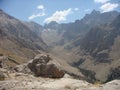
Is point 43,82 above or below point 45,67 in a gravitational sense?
below

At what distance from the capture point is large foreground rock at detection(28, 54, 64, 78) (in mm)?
30969

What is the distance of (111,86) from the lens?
20.3 metres

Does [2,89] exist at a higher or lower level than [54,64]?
lower

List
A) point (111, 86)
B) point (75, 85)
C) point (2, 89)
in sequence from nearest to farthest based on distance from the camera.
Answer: point (111, 86) → point (2, 89) → point (75, 85)

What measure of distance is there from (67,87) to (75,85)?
146cm

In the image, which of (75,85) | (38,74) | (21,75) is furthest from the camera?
(38,74)

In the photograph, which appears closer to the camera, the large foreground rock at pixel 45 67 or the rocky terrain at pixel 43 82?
the rocky terrain at pixel 43 82

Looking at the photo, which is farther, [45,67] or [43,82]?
[45,67]

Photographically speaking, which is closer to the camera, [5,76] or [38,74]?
[5,76]

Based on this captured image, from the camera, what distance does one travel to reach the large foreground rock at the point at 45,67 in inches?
1219

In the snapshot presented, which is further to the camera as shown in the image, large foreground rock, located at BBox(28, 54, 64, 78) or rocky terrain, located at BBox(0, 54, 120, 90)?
large foreground rock, located at BBox(28, 54, 64, 78)

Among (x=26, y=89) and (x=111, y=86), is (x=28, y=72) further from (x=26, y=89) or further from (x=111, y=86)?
(x=111, y=86)

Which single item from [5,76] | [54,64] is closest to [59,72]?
[54,64]

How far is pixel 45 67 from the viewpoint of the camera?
31.5 metres
